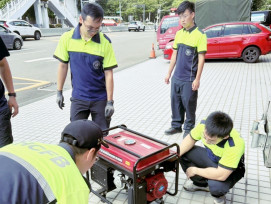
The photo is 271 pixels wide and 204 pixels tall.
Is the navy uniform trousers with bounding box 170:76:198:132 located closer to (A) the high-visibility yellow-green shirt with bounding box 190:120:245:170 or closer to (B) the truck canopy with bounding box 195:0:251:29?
(A) the high-visibility yellow-green shirt with bounding box 190:120:245:170

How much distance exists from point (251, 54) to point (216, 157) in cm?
879

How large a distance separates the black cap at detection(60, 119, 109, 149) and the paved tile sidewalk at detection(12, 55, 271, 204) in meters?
1.48

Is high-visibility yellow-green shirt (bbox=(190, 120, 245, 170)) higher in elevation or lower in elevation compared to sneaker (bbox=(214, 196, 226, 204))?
higher

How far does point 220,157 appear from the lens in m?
2.71

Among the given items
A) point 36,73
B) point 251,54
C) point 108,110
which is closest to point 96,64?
point 108,110

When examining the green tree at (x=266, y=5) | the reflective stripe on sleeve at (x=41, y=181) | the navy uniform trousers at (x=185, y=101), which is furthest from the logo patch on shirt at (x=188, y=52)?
the green tree at (x=266, y=5)

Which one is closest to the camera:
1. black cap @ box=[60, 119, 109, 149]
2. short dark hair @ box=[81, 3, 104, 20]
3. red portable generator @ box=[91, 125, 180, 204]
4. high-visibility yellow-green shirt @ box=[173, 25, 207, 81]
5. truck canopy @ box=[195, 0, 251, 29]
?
black cap @ box=[60, 119, 109, 149]

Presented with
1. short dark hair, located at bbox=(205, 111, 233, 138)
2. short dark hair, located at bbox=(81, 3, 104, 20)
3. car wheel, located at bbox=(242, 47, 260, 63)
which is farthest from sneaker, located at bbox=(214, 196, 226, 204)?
car wheel, located at bbox=(242, 47, 260, 63)

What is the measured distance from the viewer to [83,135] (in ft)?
5.04

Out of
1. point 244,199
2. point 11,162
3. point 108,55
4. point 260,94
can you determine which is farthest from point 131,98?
point 11,162

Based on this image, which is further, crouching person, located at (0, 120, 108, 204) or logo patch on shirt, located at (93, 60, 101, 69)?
logo patch on shirt, located at (93, 60, 101, 69)

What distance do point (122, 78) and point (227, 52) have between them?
14.5 feet

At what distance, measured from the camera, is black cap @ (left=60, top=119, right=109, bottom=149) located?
4.97 feet

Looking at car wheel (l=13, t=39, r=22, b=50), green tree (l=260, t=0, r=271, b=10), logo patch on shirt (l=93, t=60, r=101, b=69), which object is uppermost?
green tree (l=260, t=0, r=271, b=10)
